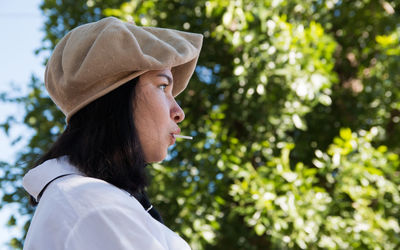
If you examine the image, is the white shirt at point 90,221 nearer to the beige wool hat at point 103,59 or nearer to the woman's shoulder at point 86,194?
the woman's shoulder at point 86,194

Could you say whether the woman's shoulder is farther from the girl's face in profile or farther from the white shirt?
the girl's face in profile

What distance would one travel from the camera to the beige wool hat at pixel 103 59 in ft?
3.76

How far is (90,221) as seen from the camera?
91cm

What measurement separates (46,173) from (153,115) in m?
0.28

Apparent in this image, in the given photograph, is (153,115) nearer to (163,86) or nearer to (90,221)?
(163,86)

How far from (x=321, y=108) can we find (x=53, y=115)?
6.56 ft

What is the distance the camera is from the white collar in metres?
1.08

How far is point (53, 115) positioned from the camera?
374 centimetres

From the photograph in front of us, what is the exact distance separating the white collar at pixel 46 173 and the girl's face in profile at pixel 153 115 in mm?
182

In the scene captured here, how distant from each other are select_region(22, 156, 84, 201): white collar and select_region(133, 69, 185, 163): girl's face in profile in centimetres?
18

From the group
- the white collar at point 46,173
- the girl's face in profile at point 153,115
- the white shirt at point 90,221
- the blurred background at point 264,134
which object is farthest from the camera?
the blurred background at point 264,134

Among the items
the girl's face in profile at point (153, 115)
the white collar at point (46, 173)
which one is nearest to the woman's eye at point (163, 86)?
the girl's face in profile at point (153, 115)

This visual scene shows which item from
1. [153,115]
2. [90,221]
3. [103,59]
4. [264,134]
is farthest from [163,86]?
[264,134]

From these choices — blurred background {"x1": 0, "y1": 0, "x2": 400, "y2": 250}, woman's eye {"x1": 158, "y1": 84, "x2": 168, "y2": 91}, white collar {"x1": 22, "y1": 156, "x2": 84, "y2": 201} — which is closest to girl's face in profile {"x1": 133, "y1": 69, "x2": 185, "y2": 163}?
woman's eye {"x1": 158, "y1": 84, "x2": 168, "y2": 91}
